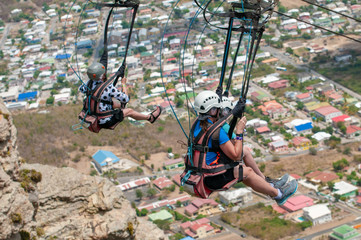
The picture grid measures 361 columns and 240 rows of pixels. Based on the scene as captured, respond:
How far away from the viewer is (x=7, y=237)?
8.62m

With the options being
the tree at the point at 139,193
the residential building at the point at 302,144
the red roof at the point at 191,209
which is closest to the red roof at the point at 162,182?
the tree at the point at 139,193

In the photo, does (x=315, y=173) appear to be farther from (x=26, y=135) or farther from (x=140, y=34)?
(x=140, y=34)

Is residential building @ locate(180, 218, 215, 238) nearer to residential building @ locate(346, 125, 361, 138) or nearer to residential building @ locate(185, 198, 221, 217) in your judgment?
residential building @ locate(185, 198, 221, 217)

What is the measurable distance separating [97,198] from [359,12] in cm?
7344

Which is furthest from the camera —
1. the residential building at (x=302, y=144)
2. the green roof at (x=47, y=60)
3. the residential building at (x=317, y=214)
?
the green roof at (x=47, y=60)

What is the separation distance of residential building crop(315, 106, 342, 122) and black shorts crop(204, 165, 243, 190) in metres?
42.3

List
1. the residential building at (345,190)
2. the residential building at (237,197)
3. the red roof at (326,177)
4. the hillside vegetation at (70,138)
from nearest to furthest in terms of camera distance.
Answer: the residential building at (345,190), the residential building at (237,197), the red roof at (326,177), the hillside vegetation at (70,138)

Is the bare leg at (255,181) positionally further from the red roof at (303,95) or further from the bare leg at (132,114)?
the red roof at (303,95)

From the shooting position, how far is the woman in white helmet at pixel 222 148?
624cm

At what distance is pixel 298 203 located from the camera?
109 ft

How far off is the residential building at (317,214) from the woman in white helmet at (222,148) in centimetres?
2604

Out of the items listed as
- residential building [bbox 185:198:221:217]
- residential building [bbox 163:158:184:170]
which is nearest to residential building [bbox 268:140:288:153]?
residential building [bbox 163:158:184:170]

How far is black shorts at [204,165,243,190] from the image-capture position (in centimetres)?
648

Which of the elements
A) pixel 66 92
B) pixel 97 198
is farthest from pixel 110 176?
pixel 97 198
